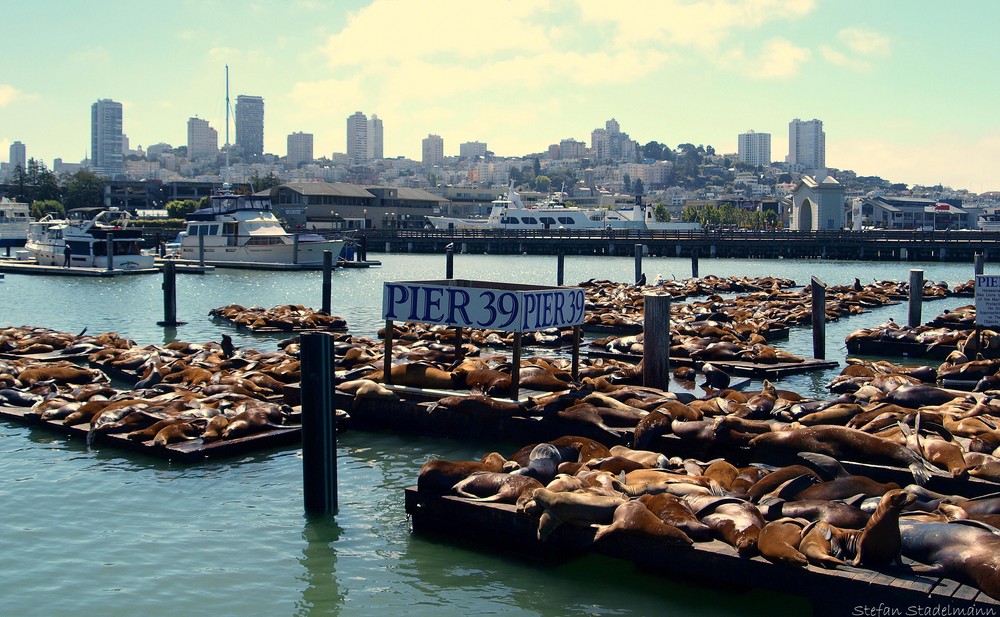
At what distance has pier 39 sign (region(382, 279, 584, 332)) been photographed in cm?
1122

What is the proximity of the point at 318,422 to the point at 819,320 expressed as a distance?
12.5 metres

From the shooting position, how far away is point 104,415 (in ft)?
37.6

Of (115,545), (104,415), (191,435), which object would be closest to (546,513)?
(115,545)

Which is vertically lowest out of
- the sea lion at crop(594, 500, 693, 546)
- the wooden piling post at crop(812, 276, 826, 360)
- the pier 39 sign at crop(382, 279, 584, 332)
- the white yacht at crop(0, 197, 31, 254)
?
the sea lion at crop(594, 500, 693, 546)

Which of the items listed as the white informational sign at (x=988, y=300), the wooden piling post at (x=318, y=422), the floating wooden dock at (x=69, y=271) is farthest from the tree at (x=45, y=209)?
the wooden piling post at (x=318, y=422)

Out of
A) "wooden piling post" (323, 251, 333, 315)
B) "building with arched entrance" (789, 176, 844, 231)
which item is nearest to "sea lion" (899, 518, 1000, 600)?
"wooden piling post" (323, 251, 333, 315)

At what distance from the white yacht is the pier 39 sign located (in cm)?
6195

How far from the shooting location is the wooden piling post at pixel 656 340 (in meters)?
12.9

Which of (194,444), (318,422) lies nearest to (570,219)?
(194,444)

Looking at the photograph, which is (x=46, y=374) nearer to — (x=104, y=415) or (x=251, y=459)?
(x=104, y=415)

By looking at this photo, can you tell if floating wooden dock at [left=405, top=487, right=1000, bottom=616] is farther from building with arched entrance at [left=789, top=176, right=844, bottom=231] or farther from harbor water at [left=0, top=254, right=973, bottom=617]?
building with arched entrance at [left=789, top=176, right=844, bottom=231]

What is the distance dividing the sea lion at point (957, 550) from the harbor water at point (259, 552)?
0.90 metres

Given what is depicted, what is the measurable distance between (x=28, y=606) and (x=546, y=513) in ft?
12.3

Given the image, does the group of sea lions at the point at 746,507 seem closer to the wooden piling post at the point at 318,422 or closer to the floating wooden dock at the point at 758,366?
the wooden piling post at the point at 318,422
